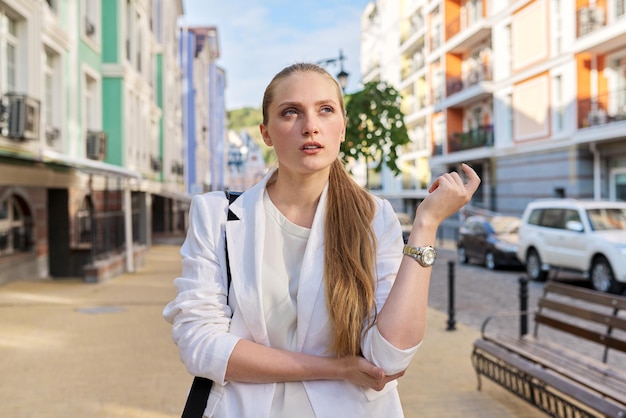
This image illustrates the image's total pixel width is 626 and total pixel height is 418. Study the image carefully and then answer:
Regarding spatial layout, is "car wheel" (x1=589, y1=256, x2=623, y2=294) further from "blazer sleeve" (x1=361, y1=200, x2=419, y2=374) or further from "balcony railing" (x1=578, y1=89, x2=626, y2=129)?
"blazer sleeve" (x1=361, y1=200, x2=419, y2=374)

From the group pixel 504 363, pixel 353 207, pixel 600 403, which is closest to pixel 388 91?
pixel 504 363

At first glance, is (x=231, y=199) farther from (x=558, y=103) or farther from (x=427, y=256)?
(x=558, y=103)

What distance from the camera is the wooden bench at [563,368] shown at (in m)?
4.30

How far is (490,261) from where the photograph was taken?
18.4 m

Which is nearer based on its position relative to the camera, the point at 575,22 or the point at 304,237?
the point at 304,237

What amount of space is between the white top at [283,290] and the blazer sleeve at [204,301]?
12 cm

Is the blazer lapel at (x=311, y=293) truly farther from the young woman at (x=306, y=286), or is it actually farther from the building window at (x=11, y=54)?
the building window at (x=11, y=54)

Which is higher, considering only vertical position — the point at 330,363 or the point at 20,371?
the point at 330,363

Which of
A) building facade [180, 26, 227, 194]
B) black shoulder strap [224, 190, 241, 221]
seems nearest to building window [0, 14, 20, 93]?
black shoulder strap [224, 190, 241, 221]

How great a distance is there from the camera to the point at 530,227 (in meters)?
16.0

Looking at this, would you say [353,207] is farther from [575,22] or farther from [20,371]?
[575,22]

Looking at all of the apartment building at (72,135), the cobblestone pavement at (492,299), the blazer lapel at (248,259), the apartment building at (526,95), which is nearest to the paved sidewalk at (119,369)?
the cobblestone pavement at (492,299)

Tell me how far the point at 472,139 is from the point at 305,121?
32.5 meters

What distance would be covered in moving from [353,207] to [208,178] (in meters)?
58.6
